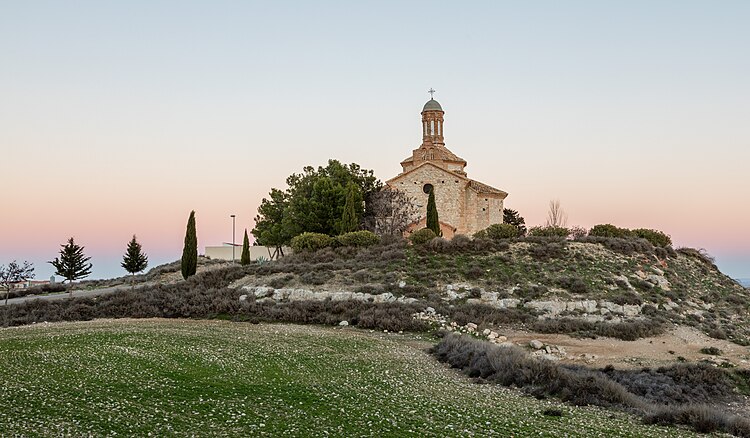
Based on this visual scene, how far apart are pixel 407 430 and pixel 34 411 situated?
695 cm

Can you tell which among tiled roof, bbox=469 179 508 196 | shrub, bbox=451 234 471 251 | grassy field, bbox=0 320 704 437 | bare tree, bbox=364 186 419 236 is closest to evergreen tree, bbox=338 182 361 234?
bare tree, bbox=364 186 419 236

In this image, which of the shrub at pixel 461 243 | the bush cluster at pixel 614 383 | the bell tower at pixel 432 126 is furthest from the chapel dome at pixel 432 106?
the bush cluster at pixel 614 383

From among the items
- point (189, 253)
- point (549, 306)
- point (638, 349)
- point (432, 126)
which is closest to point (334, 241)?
point (189, 253)

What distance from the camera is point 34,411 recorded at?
10.5 meters

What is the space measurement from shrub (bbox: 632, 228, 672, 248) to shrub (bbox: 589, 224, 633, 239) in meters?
0.81

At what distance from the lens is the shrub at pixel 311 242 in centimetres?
4478

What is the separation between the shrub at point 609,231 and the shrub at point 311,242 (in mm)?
22442

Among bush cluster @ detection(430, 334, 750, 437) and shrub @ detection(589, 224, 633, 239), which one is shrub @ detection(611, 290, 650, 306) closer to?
bush cluster @ detection(430, 334, 750, 437)

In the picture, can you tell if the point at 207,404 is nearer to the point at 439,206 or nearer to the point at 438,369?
the point at 438,369

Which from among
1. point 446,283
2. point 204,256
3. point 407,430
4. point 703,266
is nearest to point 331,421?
point 407,430

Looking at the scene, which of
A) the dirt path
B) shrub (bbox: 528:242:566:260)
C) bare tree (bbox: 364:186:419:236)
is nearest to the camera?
the dirt path

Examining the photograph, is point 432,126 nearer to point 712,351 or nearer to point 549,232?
point 549,232

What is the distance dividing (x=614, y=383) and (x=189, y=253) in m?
35.8

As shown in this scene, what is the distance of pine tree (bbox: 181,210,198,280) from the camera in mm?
44406
